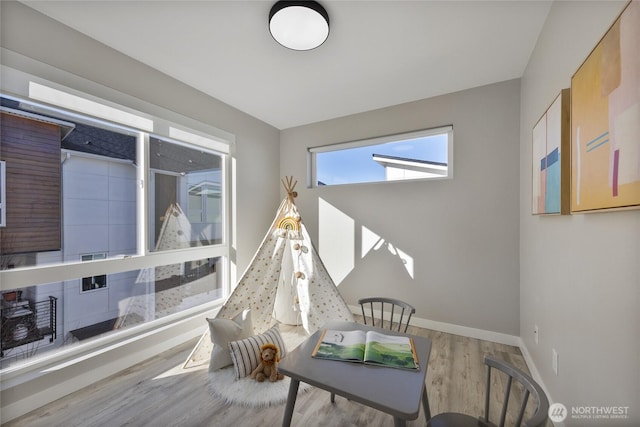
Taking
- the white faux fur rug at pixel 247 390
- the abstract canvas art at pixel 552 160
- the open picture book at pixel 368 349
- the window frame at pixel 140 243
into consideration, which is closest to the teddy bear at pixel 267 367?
the white faux fur rug at pixel 247 390

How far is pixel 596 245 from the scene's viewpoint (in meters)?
1.12

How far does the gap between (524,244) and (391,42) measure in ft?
6.76

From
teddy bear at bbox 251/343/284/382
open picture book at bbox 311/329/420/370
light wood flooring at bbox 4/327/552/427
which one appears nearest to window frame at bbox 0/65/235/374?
light wood flooring at bbox 4/327/552/427

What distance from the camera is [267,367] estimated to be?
1965mm

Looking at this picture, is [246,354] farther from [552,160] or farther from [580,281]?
[552,160]

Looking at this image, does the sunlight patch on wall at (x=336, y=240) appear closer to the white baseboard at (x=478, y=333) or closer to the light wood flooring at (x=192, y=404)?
the white baseboard at (x=478, y=333)

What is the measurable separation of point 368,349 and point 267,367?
1.02 m

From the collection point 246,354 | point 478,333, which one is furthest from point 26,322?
point 478,333

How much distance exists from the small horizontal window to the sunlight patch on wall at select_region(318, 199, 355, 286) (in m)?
0.42

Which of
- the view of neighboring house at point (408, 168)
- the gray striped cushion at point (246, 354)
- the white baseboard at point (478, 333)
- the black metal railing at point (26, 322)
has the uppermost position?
the view of neighboring house at point (408, 168)

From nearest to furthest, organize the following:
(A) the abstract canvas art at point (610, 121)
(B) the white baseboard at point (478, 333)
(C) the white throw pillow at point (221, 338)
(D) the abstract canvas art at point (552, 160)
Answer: (A) the abstract canvas art at point (610, 121) → (D) the abstract canvas art at point (552, 160) → (C) the white throw pillow at point (221, 338) → (B) the white baseboard at point (478, 333)

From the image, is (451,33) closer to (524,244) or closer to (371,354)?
(524,244)

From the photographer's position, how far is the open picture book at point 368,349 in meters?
1.25

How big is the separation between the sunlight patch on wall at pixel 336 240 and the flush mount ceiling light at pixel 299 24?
199cm
